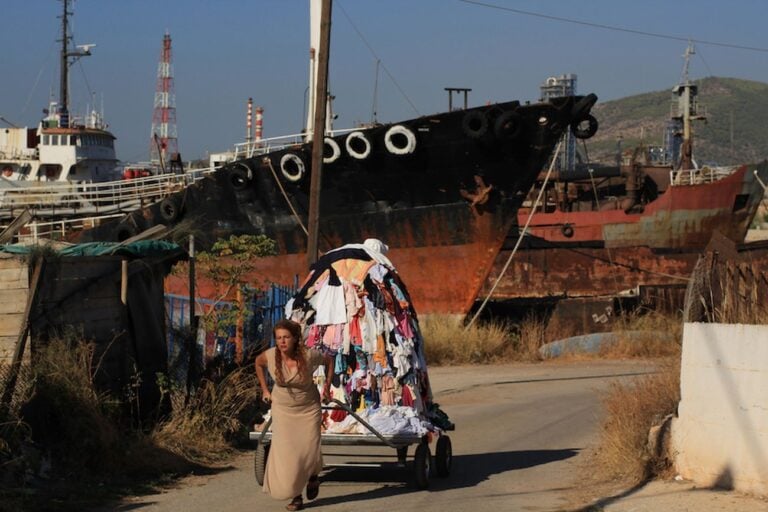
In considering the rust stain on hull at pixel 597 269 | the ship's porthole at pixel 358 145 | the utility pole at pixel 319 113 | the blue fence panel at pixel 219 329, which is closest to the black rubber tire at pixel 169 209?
the ship's porthole at pixel 358 145

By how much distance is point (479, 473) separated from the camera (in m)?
10.6

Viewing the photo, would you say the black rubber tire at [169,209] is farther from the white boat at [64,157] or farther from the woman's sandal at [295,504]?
the woman's sandal at [295,504]

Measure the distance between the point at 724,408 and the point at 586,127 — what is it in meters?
18.5

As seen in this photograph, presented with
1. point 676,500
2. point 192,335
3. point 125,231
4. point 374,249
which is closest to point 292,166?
point 125,231

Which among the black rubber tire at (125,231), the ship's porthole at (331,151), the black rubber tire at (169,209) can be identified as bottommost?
the black rubber tire at (125,231)

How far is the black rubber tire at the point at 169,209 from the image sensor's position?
3072 centimetres

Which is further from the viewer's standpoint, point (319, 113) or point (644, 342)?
point (644, 342)

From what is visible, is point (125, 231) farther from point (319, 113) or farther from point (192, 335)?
point (192, 335)

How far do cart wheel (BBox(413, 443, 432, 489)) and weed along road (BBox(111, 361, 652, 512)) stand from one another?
10 centimetres

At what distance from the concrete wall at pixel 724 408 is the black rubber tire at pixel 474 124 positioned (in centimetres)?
1782

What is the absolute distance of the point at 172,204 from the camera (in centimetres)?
3073

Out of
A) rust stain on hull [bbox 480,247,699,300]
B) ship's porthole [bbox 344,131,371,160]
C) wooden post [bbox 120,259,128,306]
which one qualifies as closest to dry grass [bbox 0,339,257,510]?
wooden post [bbox 120,259,128,306]

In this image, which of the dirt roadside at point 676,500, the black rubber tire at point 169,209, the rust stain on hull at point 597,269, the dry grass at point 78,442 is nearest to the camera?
the dirt roadside at point 676,500

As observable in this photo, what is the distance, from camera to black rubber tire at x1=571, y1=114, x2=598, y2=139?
26.0 m
